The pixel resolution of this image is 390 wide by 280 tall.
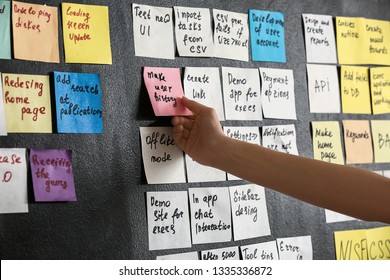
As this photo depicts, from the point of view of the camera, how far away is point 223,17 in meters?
1.60

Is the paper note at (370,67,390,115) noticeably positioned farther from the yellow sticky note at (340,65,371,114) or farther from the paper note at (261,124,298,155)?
the paper note at (261,124,298,155)

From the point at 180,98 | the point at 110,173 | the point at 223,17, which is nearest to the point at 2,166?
the point at 110,173

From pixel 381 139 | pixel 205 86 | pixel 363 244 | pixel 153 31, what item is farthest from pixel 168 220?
pixel 381 139

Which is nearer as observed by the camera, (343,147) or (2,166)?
(2,166)

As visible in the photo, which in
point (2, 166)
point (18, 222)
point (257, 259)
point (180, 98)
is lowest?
point (257, 259)

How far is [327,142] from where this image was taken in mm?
1769

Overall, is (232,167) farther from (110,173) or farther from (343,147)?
(343,147)

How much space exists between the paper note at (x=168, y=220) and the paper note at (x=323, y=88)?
500mm

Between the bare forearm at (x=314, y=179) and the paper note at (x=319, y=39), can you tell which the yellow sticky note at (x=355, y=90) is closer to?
the paper note at (x=319, y=39)

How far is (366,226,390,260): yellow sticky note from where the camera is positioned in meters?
1.82

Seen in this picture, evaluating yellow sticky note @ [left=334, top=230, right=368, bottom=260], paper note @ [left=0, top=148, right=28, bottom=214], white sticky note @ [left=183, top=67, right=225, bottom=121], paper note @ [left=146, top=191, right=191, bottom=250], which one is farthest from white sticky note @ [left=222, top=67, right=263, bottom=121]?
paper note @ [left=0, top=148, right=28, bottom=214]

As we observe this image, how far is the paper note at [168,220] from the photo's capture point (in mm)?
1438

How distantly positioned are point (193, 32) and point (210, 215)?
0.45 meters

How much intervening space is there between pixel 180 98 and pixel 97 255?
0.41 m
